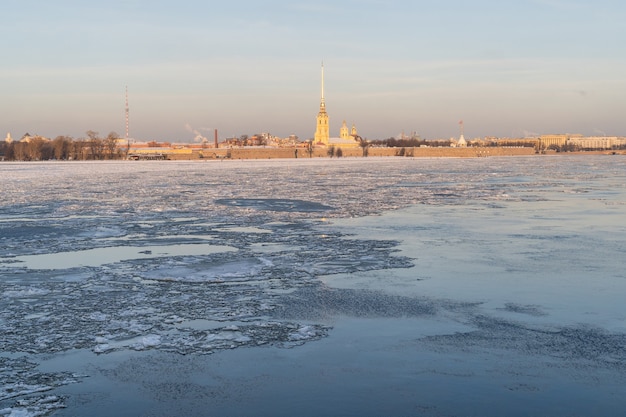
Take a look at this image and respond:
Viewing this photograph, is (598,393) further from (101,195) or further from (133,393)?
(101,195)

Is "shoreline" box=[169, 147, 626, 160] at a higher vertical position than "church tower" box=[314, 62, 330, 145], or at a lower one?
lower

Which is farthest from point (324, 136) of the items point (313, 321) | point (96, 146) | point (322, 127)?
point (313, 321)

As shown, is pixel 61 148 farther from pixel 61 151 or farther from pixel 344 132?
pixel 344 132

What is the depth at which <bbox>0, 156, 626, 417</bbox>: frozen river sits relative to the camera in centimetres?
470

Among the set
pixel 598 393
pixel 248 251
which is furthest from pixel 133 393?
pixel 248 251

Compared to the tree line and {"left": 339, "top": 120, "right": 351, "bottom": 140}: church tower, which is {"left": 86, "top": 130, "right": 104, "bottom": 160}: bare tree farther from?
{"left": 339, "top": 120, "right": 351, "bottom": 140}: church tower

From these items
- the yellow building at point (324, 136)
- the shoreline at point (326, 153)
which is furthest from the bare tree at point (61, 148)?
the yellow building at point (324, 136)

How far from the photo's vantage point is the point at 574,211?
17141 millimetres

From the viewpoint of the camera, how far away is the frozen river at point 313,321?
470 centimetres

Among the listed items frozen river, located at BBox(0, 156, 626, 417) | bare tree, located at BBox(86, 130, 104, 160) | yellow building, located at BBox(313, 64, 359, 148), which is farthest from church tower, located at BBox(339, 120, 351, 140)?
frozen river, located at BBox(0, 156, 626, 417)

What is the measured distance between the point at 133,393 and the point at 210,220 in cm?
1088

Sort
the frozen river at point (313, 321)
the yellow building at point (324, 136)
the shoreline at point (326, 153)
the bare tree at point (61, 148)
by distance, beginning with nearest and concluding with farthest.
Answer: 1. the frozen river at point (313, 321)
2. the bare tree at point (61, 148)
3. the shoreline at point (326, 153)
4. the yellow building at point (324, 136)

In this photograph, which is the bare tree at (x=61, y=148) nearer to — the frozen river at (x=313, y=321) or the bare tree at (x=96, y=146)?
the bare tree at (x=96, y=146)

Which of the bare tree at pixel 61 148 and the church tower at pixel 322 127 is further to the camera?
the church tower at pixel 322 127
